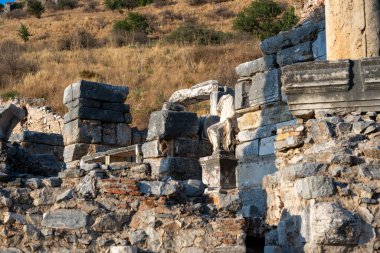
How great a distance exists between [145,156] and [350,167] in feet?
24.9

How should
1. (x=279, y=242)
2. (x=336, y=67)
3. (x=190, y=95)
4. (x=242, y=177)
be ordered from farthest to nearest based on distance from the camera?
(x=190, y=95)
(x=242, y=177)
(x=336, y=67)
(x=279, y=242)

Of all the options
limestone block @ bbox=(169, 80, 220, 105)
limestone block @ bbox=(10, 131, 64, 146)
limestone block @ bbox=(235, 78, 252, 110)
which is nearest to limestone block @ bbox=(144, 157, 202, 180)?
limestone block @ bbox=(235, 78, 252, 110)

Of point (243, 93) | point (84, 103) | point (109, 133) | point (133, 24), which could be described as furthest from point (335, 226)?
point (133, 24)

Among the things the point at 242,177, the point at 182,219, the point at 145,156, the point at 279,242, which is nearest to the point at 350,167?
the point at 279,242

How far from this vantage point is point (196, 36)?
35.4m

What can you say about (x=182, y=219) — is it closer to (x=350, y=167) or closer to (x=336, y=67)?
(x=350, y=167)

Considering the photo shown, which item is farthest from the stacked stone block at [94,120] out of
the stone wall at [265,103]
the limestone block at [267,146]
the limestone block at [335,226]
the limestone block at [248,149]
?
the limestone block at [335,226]

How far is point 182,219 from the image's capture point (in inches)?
226

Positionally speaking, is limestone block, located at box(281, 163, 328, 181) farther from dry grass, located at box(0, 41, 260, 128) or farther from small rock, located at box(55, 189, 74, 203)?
dry grass, located at box(0, 41, 260, 128)

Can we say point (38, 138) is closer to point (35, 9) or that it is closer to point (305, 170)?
point (305, 170)

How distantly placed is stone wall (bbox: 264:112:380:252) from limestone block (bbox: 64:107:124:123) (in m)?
8.73

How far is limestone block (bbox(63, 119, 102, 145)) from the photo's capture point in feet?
47.6

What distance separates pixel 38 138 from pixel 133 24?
25.1 m

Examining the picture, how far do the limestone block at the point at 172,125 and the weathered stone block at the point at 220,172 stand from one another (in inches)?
78.1
